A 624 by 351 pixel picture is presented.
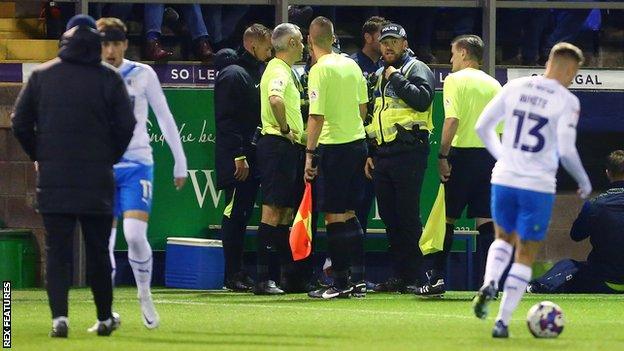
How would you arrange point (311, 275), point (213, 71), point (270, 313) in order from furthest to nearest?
point (213, 71), point (311, 275), point (270, 313)

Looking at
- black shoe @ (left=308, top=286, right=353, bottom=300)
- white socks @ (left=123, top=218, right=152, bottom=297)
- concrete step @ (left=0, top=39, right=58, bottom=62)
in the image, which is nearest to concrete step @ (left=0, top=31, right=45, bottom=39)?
concrete step @ (left=0, top=39, right=58, bottom=62)

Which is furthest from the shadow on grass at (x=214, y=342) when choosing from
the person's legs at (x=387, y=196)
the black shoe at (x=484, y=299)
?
the person's legs at (x=387, y=196)

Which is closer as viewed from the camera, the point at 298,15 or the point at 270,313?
the point at 270,313

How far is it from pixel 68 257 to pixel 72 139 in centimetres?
68

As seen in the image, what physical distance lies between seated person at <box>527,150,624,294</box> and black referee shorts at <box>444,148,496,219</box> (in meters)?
1.33

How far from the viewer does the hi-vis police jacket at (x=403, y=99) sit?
1345cm

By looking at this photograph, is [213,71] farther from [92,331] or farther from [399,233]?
[92,331]

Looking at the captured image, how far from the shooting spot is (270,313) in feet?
39.7

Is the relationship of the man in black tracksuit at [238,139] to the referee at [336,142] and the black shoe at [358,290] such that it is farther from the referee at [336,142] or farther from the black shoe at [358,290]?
the black shoe at [358,290]

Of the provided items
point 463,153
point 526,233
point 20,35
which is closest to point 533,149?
point 526,233

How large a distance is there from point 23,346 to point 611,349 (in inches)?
129

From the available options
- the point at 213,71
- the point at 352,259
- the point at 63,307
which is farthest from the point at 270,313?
the point at 213,71

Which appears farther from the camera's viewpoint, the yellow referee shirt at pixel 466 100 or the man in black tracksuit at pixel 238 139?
the man in black tracksuit at pixel 238 139

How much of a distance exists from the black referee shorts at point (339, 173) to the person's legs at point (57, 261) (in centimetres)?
393
